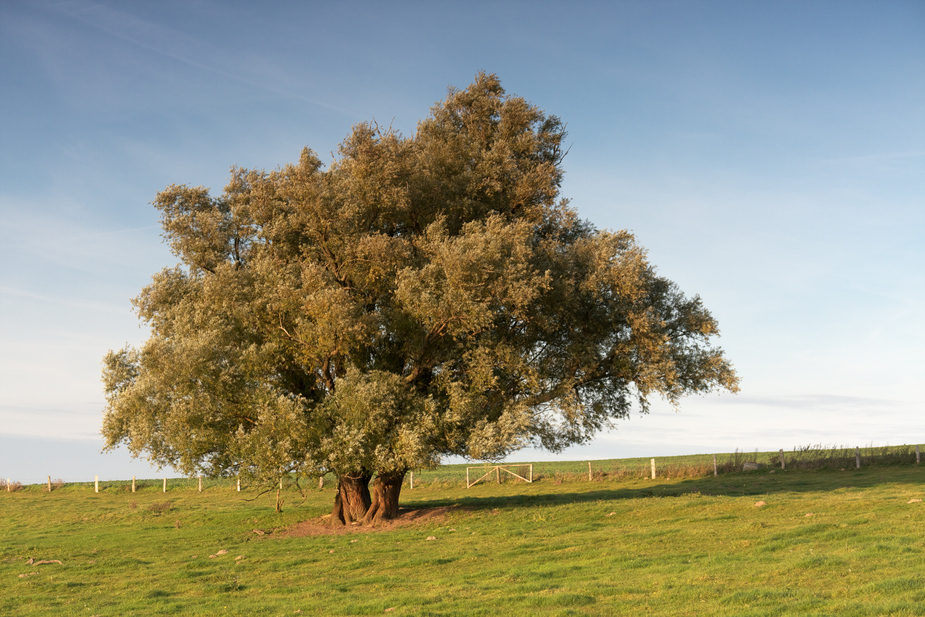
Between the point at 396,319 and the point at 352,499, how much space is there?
9629 mm

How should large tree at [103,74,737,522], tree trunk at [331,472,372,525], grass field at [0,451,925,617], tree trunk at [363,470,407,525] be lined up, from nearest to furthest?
grass field at [0,451,925,617] < large tree at [103,74,737,522] < tree trunk at [363,470,407,525] < tree trunk at [331,472,372,525]

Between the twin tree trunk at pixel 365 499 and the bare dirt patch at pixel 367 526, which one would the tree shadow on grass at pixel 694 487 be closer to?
the bare dirt patch at pixel 367 526

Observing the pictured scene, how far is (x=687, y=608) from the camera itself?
43.7ft

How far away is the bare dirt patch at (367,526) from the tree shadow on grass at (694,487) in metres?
2.41

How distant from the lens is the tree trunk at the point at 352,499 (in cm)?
3306

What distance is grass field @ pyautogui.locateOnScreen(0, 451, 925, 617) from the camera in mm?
14406

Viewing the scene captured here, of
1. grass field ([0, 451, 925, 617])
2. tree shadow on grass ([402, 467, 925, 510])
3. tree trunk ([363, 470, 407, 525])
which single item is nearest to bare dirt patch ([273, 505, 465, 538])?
Result: grass field ([0, 451, 925, 617])

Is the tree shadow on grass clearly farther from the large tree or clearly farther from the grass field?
the large tree

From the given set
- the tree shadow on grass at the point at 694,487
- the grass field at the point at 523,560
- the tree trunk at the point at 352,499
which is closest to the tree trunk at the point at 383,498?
the tree trunk at the point at 352,499

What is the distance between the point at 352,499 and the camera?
1309 inches

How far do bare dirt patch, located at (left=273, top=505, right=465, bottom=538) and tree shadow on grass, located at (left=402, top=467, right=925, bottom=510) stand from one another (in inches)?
94.9

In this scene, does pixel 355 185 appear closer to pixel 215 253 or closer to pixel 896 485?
pixel 215 253

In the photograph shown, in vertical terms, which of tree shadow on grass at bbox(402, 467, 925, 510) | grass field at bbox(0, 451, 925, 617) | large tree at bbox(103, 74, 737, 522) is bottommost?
tree shadow on grass at bbox(402, 467, 925, 510)

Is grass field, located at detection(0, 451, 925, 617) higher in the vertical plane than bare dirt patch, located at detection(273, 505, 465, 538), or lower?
higher
